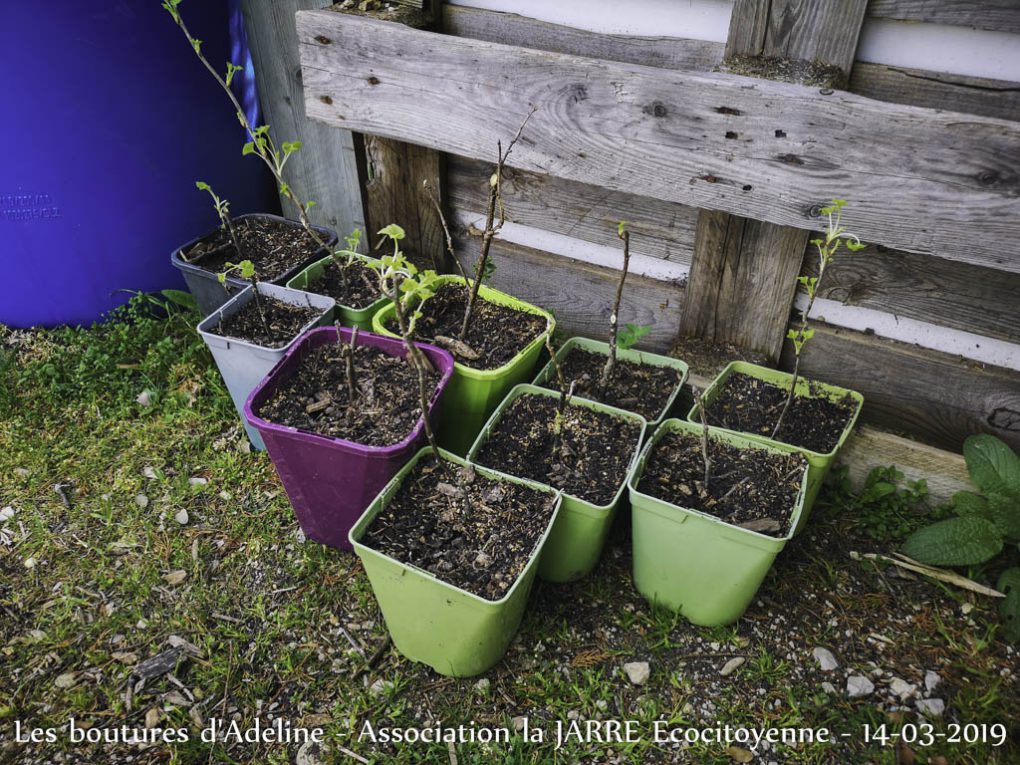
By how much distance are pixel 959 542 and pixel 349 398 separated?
1713 millimetres

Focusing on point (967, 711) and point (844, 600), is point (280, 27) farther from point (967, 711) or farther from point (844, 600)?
point (967, 711)

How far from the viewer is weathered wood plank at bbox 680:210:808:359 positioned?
7.09 ft

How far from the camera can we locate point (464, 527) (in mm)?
1863

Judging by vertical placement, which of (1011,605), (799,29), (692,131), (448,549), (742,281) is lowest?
(1011,605)

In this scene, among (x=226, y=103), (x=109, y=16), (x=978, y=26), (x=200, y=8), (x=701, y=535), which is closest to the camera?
(x=978, y=26)

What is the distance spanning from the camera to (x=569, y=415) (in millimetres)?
2133

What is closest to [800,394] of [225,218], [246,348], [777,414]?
[777,414]

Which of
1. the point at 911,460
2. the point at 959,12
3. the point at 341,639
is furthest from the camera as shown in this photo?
the point at 911,460

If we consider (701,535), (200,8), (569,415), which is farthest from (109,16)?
(701,535)

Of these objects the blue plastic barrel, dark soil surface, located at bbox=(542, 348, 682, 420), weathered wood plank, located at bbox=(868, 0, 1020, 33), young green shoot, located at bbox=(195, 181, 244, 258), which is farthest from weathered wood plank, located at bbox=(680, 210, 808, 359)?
the blue plastic barrel

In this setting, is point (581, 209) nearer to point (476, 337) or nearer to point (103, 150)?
point (476, 337)

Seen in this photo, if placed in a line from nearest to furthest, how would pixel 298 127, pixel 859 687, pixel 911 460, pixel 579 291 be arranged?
pixel 859 687, pixel 911 460, pixel 579 291, pixel 298 127

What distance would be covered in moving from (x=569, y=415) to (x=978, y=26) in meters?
1.34

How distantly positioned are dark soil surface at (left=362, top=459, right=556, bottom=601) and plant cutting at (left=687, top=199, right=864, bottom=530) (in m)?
0.61
